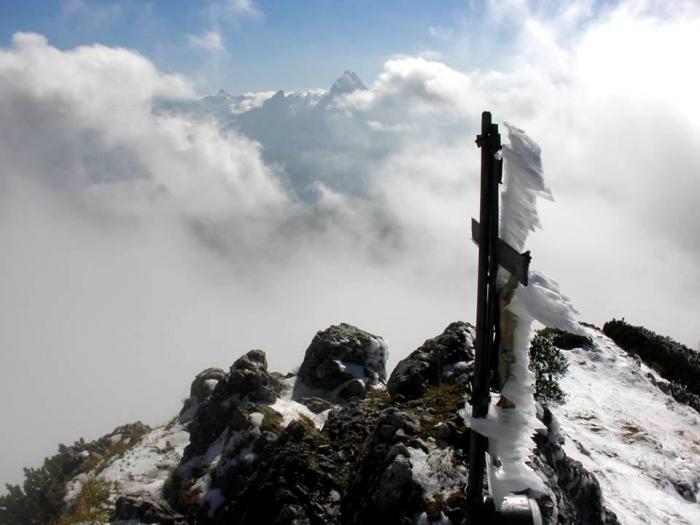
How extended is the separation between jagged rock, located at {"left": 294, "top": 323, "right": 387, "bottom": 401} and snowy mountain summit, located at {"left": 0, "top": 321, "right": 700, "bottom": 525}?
0.21ft

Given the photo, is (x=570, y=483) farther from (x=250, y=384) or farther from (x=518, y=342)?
(x=250, y=384)

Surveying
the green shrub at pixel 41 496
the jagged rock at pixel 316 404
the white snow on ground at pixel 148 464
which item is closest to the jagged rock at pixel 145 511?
the white snow on ground at pixel 148 464

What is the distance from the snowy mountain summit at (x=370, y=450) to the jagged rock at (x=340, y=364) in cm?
6

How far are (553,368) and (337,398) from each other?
9228 millimetres

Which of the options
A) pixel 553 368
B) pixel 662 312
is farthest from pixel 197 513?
pixel 662 312

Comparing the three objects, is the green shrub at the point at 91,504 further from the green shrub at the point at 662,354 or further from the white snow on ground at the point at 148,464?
the green shrub at the point at 662,354

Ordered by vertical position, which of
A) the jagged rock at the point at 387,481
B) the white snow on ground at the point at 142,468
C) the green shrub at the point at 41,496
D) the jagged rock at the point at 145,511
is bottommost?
the green shrub at the point at 41,496

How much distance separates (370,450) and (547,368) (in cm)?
1175

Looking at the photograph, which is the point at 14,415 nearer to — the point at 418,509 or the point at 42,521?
the point at 42,521

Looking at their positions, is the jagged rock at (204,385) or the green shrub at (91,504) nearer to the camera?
the green shrub at (91,504)

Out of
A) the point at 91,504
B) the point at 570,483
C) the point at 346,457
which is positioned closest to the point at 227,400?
the point at 91,504

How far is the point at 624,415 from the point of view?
1814 centimetres

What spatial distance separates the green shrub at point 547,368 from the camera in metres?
18.1

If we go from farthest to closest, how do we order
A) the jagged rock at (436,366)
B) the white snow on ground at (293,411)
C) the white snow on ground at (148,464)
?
the white snow on ground at (148,464)
the white snow on ground at (293,411)
the jagged rock at (436,366)
